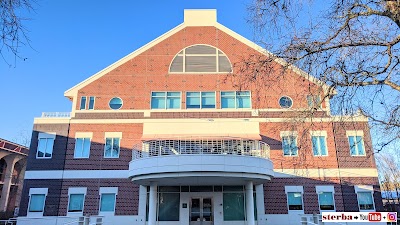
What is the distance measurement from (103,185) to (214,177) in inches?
313

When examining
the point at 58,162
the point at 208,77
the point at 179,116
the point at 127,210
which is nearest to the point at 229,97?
the point at 208,77

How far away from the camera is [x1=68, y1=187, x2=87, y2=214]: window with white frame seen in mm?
20531

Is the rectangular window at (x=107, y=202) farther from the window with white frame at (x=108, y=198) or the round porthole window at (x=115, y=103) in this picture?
the round porthole window at (x=115, y=103)

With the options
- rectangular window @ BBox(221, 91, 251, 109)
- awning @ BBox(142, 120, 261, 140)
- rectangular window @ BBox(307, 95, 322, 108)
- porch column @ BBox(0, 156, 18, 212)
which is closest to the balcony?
awning @ BBox(142, 120, 261, 140)

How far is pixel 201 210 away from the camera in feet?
67.1

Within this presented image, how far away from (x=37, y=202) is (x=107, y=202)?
4450 mm

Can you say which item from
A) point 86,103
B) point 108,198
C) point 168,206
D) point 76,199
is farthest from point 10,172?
point 168,206

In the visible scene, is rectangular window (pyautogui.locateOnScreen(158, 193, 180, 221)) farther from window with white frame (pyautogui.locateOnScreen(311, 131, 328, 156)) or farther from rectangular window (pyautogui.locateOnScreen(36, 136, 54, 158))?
window with white frame (pyautogui.locateOnScreen(311, 131, 328, 156))

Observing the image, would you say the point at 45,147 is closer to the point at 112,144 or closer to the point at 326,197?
the point at 112,144

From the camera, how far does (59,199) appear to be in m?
20.6

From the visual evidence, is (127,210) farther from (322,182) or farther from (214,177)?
(322,182)

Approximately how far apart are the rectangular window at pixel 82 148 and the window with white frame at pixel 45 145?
1.65m

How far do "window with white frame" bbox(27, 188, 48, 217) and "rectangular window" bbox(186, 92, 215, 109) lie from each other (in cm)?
1092

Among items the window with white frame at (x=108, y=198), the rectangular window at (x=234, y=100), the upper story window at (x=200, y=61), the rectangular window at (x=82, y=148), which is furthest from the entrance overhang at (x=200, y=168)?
the upper story window at (x=200, y=61)
